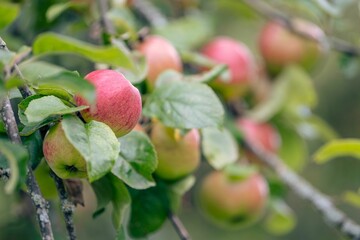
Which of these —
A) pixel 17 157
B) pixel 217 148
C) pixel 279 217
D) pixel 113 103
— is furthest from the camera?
pixel 279 217

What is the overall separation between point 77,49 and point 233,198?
87 cm

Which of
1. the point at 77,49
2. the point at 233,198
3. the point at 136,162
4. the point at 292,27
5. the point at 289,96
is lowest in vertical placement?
the point at 233,198

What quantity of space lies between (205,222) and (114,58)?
6.03 ft

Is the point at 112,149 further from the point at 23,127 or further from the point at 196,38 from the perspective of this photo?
the point at 196,38

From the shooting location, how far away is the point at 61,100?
735 mm

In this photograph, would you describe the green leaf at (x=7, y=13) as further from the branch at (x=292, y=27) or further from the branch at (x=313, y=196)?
the branch at (x=292, y=27)

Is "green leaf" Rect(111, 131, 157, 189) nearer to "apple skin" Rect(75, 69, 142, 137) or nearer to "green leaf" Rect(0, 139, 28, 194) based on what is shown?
"apple skin" Rect(75, 69, 142, 137)

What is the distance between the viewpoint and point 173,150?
3.32 feet

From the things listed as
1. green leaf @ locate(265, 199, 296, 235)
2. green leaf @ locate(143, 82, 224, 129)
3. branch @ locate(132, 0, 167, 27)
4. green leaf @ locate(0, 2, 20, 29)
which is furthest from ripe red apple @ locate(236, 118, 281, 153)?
green leaf @ locate(0, 2, 20, 29)

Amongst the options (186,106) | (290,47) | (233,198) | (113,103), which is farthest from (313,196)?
(113,103)

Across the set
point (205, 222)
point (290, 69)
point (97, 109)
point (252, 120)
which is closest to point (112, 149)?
point (97, 109)

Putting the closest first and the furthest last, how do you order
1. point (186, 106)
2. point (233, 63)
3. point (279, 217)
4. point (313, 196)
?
point (186, 106), point (313, 196), point (233, 63), point (279, 217)

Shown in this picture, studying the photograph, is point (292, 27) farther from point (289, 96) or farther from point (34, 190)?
point (34, 190)

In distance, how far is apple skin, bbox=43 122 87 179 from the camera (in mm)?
723
